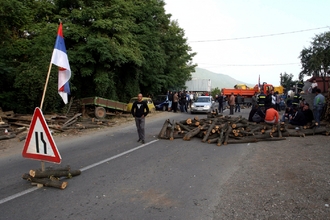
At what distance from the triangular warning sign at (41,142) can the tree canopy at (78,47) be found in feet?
38.4

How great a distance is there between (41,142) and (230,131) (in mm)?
7374

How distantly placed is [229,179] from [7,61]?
17.3 m

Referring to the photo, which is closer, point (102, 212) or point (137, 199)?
point (102, 212)

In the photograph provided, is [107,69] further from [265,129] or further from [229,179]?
[229,179]

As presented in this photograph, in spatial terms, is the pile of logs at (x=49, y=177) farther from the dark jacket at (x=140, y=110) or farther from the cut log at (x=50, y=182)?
the dark jacket at (x=140, y=110)

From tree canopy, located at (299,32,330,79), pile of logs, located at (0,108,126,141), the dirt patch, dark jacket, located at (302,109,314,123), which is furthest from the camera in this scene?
tree canopy, located at (299,32,330,79)

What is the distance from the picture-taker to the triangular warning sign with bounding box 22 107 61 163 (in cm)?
554

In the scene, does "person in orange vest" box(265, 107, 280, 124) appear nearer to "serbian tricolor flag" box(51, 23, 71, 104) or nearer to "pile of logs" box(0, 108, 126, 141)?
"serbian tricolor flag" box(51, 23, 71, 104)

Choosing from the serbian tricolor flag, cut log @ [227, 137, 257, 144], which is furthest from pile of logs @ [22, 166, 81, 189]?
cut log @ [227, 137, 257, 144]

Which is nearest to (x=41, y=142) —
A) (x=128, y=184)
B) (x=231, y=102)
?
(x=128, y=184)

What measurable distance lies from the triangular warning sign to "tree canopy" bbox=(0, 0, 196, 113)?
11713 mm

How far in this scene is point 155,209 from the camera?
457 centimetres

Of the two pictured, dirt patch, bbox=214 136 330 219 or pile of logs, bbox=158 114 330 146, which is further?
pile of logs, bbox=158 114 330 146

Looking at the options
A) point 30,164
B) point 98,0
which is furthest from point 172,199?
point 98,0
